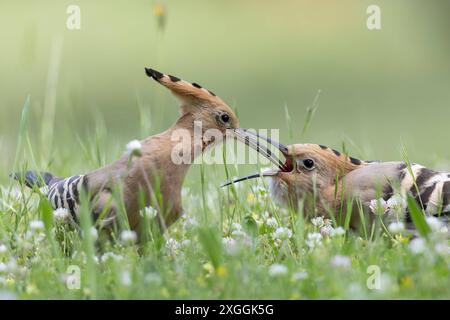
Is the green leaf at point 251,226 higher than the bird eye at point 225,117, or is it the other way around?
the bird eye at point 225,117

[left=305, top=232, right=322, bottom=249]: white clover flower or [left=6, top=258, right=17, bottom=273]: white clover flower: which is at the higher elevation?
[left=305, top=232, right=322, bottom=249]: white clover flower

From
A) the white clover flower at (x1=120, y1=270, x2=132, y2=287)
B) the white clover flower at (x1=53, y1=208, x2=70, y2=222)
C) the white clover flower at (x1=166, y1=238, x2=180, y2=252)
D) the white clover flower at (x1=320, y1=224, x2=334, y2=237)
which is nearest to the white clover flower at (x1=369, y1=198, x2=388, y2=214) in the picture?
the white clover flower at (x1=320, y1=224, x2=334, y2=237)

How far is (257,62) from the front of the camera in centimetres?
1196

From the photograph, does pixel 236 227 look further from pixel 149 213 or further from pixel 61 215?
pixel 61 215

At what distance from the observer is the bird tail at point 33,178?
350 cm

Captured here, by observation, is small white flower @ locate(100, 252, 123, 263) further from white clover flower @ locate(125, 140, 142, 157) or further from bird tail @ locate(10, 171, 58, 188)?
bird tail @ locate(10, 171, 58, 188)

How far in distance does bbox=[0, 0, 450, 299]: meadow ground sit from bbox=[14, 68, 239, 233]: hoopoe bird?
0.37 ft

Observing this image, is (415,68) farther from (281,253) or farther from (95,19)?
(281,253)

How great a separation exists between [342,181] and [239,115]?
5.54 meters

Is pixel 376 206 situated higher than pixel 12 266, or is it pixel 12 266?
pixel 376 206

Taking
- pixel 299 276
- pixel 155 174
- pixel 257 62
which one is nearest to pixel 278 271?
pixel 299 276

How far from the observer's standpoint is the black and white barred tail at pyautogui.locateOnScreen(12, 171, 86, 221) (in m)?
3.28

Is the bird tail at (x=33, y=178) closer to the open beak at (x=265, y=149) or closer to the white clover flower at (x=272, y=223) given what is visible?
the open beak at (x=265, y=149)

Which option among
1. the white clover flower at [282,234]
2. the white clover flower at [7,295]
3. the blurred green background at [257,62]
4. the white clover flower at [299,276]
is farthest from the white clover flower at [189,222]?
the blurred green background at [257,62]
